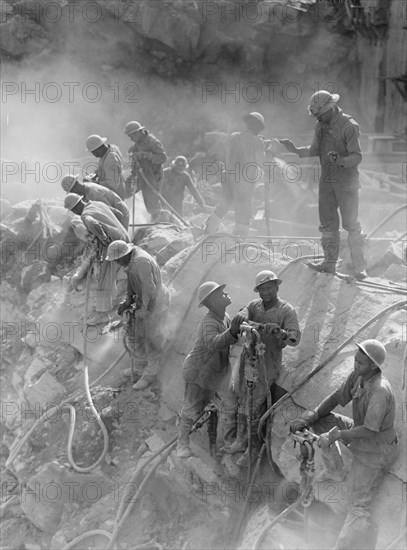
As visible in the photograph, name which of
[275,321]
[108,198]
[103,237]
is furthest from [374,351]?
[108,198]

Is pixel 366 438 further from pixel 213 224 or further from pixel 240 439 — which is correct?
pixel 213 224

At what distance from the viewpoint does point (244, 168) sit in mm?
8234

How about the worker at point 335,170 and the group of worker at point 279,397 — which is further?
the worker at point 335,170

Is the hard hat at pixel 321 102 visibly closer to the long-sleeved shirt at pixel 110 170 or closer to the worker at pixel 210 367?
the worker at pixel 210 367

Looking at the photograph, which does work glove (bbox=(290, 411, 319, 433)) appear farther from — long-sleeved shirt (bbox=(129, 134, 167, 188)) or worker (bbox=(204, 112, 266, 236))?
long-sleeved shirt (bbox=(129, 134, 167, 188))

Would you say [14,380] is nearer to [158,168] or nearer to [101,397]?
[101,397]

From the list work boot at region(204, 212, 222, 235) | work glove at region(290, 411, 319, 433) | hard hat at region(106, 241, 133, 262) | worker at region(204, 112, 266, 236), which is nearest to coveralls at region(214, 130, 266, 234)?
worker at region(204, 112, 266, 236)

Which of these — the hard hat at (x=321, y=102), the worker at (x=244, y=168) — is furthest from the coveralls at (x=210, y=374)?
the worker at (x=244, y=168)

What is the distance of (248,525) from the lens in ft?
20.5

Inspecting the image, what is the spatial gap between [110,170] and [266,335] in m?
4.34

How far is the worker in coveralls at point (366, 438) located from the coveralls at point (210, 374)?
133cm

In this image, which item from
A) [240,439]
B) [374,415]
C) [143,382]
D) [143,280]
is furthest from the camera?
[143,382]

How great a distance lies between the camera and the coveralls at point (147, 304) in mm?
7199

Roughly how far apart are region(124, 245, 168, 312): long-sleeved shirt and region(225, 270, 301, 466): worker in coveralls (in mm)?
1389
